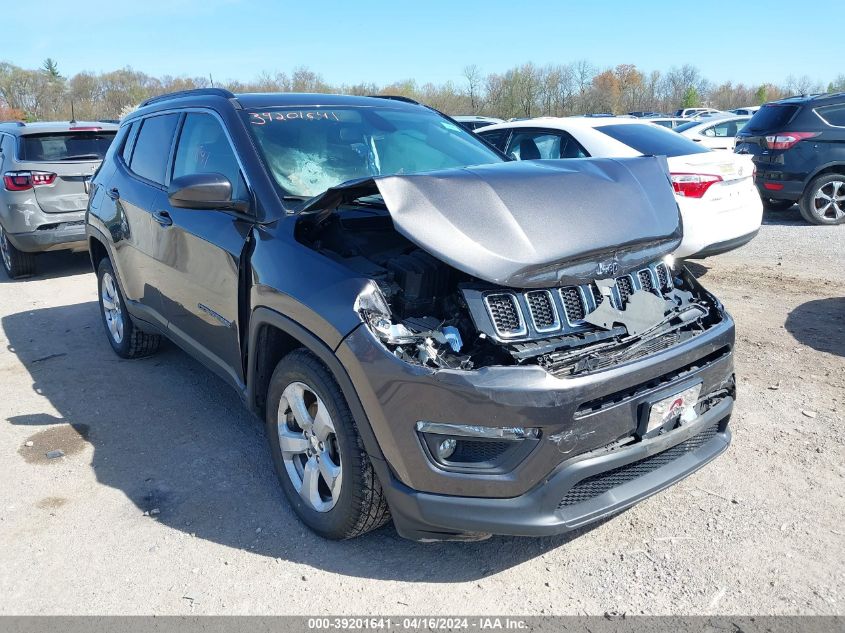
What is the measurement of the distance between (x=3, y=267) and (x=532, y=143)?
7.46m

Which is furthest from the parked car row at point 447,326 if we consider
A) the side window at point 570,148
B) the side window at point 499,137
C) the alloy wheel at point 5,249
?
the alloy wheel at point 5,249

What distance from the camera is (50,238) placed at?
8055mm

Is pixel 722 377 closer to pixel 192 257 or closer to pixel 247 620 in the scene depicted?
pixel 247 620

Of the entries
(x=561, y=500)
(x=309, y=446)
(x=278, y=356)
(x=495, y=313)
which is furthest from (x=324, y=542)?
(x=495, y=313)

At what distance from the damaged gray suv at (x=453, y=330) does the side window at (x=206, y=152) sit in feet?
0.07

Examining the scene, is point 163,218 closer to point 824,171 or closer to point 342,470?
point 342,470

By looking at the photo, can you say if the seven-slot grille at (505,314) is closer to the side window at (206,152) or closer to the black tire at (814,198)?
the side window at (206,152)

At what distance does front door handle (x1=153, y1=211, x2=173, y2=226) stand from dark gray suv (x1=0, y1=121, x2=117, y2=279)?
4.59 meters

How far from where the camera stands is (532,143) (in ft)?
23.6

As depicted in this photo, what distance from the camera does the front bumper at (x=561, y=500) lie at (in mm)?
2385

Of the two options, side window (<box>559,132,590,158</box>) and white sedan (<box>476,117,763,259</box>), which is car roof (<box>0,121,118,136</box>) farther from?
side window (<box>559,132,590,158</box>)

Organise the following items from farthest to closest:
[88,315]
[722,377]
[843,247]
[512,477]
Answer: [843,247]
[88,315]
[722,377]
[512,477]

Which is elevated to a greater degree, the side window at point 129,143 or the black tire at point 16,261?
the side window at point 129,143

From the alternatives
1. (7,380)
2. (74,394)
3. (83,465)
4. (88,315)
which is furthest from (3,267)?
(83,465)
